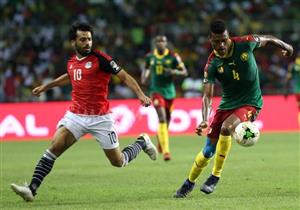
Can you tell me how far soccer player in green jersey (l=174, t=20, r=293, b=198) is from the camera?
11.2 m

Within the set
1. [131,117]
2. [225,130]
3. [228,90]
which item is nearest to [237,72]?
[228,90]

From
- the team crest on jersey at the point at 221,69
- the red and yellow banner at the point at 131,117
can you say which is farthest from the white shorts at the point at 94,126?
the red and yellow banner at the point at 131,117

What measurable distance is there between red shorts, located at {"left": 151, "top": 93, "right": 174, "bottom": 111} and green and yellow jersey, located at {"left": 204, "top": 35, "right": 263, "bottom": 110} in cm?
710

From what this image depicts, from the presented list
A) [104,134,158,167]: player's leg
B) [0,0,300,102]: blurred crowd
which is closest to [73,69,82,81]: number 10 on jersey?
[104,134,158,167]: player's leg

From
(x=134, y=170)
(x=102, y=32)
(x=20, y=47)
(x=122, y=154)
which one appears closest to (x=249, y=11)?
(x=102, y=32)

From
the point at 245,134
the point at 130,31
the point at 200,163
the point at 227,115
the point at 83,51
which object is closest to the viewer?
the point at 245,134

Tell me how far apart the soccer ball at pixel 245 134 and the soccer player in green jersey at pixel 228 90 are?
0.75 ft

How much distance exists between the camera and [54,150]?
11.3 m

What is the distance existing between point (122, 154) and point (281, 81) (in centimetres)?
1952

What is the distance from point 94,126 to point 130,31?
20853mm

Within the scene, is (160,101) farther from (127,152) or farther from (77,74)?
(77,74)

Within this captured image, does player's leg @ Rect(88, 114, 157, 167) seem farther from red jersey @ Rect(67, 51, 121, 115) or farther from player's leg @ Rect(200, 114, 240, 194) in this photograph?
player's leg @ Rect(200, 114, 240, 194)

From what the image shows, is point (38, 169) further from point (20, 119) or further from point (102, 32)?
point (102, 32)

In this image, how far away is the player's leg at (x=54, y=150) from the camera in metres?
11.1
